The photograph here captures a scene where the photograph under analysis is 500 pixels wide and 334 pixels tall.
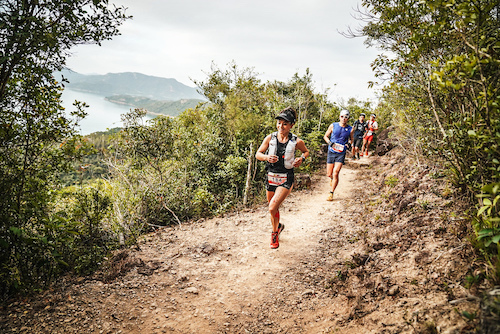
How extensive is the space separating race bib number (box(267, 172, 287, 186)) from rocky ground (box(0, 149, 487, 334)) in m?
1.43

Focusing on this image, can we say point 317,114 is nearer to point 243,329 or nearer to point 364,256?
point 364,256

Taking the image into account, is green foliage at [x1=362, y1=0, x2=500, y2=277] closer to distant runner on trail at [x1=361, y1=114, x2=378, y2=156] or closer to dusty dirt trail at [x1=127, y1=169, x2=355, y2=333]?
dusty dirt trail at [x1=127, y1=169, x2=355, y2=333]

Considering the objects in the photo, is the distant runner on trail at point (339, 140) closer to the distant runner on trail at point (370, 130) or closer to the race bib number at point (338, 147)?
the race bib number at point (338, 147)

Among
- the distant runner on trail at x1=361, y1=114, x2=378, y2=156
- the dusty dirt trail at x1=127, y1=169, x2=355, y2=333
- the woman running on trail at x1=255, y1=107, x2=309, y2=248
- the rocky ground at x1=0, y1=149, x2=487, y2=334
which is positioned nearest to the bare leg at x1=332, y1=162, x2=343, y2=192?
the dusty dirt trail at x1=127, y1=169, x2=355, y2=333

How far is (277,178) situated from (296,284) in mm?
1858

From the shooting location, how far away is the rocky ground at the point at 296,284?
2.61 m

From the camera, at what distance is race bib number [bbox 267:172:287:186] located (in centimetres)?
474

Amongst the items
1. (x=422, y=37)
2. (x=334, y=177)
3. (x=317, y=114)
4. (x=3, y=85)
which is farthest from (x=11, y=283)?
(x=317, y=114)

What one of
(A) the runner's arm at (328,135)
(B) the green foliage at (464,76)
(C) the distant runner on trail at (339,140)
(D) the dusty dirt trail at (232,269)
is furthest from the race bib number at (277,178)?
(A) the runner's arm at (328,135)

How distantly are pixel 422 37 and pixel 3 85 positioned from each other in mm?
5373

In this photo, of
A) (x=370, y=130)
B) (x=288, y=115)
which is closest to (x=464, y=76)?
(x=288, y=115)

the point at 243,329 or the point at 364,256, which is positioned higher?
the point at 364,256

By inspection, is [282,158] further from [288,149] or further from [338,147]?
[338,147]

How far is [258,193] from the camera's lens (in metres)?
10.3
